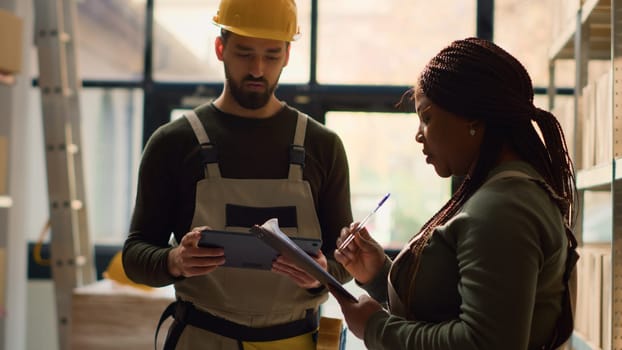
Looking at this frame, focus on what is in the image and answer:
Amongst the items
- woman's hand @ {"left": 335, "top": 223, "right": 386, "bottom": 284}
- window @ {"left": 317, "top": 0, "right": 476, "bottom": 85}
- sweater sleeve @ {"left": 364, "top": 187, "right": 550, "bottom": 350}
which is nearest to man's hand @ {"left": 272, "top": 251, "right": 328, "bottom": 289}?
woman's hand @ {"left": 335, "top": 223, "right": 386, "bottom": 284}

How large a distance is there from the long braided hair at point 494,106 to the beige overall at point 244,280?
58 cm

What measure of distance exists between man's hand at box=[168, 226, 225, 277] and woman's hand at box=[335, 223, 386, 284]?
0.28 metres

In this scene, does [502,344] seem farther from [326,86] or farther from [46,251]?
[46,251]

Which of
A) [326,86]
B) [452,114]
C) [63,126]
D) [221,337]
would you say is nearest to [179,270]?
[221,337]

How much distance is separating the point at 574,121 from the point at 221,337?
1.75 m

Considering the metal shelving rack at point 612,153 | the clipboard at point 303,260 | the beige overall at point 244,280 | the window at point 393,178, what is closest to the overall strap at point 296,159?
the beige overall at point 244,280

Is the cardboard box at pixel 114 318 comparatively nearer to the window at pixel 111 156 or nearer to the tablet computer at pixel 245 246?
the window at pixel 111 156

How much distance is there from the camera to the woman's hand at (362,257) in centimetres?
146

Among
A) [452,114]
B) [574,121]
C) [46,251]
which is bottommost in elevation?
[46,251]

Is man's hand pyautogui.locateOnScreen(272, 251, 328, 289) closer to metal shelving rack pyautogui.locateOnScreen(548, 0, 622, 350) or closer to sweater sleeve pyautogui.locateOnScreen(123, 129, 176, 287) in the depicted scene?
sweater sleeve pyautogui.locateOnScreen(123, 129, 176, 287)

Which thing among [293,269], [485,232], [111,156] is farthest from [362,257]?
[111,156]

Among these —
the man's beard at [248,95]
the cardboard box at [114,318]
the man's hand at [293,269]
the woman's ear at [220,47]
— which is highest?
the woman's ear at [220,47]

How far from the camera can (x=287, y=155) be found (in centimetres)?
182

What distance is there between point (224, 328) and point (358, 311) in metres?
0.55
